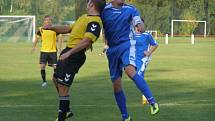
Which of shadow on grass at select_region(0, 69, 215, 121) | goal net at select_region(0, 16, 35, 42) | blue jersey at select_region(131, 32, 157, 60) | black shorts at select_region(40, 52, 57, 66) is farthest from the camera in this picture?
goal net at select_region(0, 16, 35, 42)

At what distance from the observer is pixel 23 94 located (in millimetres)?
15969

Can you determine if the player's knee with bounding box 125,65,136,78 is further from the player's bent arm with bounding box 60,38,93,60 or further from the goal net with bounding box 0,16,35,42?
the goal net with bounding box 0,16,35,42

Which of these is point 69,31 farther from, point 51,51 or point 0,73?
point 0,73

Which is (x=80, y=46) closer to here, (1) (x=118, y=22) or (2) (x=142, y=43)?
(1) (x=118, y=22)

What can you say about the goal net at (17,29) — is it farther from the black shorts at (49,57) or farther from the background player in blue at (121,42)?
the background player in blue at (121,42)

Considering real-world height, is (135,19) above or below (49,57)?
above

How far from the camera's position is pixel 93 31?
919 cm

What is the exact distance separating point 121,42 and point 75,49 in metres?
1.61

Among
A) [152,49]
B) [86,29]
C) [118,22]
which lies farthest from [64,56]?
[152,49]

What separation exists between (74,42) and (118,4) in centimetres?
143

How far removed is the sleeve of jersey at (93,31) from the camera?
9148mm

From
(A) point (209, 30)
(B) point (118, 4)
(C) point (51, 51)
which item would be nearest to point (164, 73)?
(C) point (51, 51)

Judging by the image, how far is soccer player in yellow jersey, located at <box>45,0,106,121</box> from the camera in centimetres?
922

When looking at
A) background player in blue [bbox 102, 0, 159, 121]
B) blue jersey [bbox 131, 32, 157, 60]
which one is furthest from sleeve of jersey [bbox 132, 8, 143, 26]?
blue jersey [bbox 131, 32, 157, 60]
